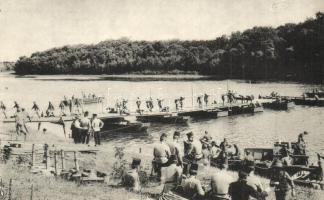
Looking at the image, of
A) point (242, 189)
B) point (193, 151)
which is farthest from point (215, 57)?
point (242, 189)

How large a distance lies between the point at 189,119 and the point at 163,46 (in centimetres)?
3300

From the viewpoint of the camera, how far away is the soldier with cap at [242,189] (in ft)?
21.5

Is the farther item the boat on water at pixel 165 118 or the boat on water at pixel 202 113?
the boat on water at pixel 202 113

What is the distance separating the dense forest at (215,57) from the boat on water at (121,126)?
22.6 meters

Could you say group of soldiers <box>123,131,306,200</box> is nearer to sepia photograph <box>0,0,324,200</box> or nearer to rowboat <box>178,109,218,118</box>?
sepia photograph <box>0,0,324,200</box>

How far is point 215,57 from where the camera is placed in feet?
238

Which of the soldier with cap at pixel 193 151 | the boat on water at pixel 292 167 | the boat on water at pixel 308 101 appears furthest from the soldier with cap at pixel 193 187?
the boat on water at pixel 308 101

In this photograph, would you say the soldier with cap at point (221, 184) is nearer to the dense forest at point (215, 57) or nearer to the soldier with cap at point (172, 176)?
the soldier with cap at point (172, 176)

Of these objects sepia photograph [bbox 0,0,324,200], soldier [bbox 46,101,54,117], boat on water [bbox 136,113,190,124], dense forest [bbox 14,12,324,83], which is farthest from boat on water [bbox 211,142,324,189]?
dense forest [bbox 14,12,324,83]

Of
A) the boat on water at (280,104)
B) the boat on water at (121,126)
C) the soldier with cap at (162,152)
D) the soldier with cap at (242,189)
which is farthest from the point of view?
the boat on water at (280,104)

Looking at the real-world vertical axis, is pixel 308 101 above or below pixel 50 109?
below

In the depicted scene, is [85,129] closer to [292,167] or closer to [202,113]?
[292,167]

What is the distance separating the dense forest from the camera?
166 feet

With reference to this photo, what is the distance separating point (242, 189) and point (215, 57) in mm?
66833
